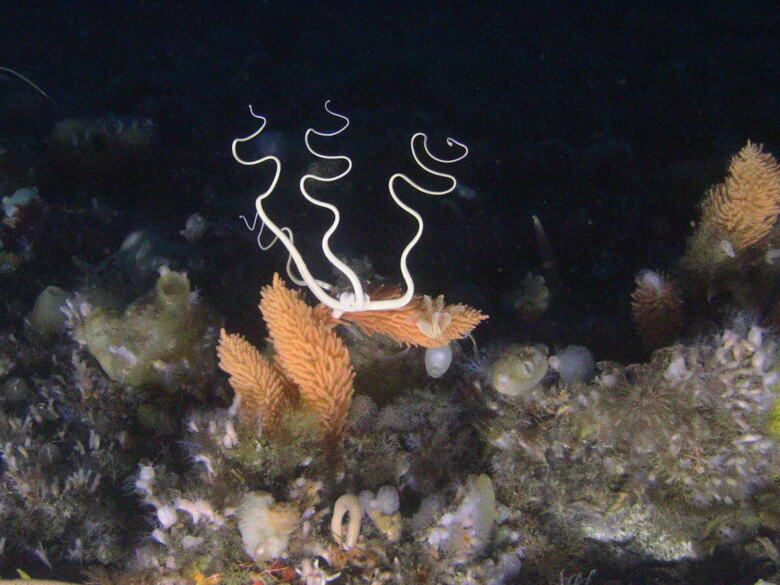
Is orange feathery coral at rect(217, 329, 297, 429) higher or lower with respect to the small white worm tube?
higher

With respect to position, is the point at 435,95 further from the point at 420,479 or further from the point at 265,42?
the point at 420,479

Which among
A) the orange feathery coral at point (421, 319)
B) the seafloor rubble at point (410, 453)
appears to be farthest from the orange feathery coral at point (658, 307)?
the orange feathery coral at point (421, 319)

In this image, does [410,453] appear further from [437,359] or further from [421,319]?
[421,319]

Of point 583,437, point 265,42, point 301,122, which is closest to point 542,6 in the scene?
point 265,42

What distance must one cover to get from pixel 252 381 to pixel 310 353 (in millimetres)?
420

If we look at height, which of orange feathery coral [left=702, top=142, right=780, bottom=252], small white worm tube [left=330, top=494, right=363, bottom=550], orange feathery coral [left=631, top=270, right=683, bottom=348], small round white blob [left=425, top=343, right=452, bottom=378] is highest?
orange feathery coral [left=702, top=142, right=780, bottom=252]

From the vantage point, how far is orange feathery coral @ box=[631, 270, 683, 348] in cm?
332

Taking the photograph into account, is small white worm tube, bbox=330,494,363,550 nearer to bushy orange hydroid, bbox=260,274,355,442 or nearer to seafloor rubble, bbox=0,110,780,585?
seafloor rubble, bbox=0,110,780,585

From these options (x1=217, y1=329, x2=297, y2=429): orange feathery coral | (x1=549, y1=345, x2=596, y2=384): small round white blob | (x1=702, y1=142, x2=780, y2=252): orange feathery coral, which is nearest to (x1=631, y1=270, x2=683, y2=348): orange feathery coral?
(x1=702, y1=142, x2=780, y2=252): orange feathery coral

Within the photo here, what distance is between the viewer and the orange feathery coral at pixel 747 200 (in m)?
3.16

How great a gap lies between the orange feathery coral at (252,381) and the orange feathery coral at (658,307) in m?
2.60

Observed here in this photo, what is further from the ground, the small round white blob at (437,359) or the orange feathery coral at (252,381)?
the small round white blob at (437,359)

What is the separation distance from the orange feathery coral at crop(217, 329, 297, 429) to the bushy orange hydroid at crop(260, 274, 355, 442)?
0.14 metres

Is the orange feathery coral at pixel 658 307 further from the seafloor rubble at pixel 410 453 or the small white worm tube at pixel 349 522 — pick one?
the small white worm tube at pixel 349 522
